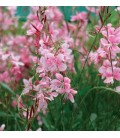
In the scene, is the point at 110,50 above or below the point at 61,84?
above

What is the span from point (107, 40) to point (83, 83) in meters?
0.68

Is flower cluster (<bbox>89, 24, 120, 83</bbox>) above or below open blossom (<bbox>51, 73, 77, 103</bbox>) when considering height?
above

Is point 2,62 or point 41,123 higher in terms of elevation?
point 2,62

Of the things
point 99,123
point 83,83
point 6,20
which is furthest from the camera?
point 6,20

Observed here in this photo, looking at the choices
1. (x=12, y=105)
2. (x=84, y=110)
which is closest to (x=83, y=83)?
(x=84, y=110)

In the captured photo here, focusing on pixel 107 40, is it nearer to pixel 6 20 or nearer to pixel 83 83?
pixel 83 83

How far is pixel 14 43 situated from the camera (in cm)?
300

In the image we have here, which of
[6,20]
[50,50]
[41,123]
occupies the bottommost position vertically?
[41,123]

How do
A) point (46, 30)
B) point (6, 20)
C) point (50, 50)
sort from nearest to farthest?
point (50, 50), point (46, 30), point (6, 20)

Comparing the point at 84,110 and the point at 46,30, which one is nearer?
the point at 46,30

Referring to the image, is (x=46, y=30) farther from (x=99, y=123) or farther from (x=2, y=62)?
(x=2, y=62)

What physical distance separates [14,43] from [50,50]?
143cm

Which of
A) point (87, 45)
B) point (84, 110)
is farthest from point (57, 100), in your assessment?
point (87, 45)

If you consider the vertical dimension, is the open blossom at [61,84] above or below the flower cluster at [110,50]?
below
